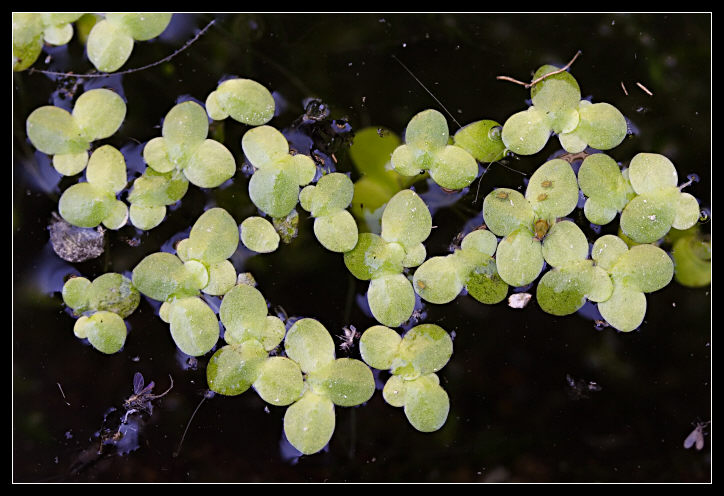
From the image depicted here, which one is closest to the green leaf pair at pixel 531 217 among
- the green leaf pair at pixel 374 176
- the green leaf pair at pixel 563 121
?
the green leaf pair at pixel 563 121

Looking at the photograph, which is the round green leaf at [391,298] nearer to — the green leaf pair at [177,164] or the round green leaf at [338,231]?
the round green leaf at [338,231]

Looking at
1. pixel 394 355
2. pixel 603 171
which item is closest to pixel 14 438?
pixel 394 355

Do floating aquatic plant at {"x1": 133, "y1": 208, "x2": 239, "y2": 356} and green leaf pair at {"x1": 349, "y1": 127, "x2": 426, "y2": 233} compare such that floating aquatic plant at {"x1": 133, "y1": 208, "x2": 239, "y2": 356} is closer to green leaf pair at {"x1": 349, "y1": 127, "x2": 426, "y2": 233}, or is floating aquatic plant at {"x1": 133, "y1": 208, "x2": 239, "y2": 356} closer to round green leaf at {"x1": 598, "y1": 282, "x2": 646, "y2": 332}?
green leaf pair at {"x1": 349, "y1": 127, "x2": 426, "y2": 233}

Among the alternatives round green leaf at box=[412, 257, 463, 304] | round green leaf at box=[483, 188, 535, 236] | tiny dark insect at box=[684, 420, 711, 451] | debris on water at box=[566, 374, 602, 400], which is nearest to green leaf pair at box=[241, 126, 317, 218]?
round green leaf at box=[412, 257, 463, 304]

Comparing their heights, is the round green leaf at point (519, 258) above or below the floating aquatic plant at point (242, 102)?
below

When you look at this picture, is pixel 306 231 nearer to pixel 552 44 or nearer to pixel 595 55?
pixel 552 44

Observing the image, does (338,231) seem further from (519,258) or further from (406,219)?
(519,258)

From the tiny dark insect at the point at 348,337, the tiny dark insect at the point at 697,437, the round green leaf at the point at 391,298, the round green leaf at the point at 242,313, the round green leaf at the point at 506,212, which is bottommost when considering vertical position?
the tiny dark insect at the point at 697,437
